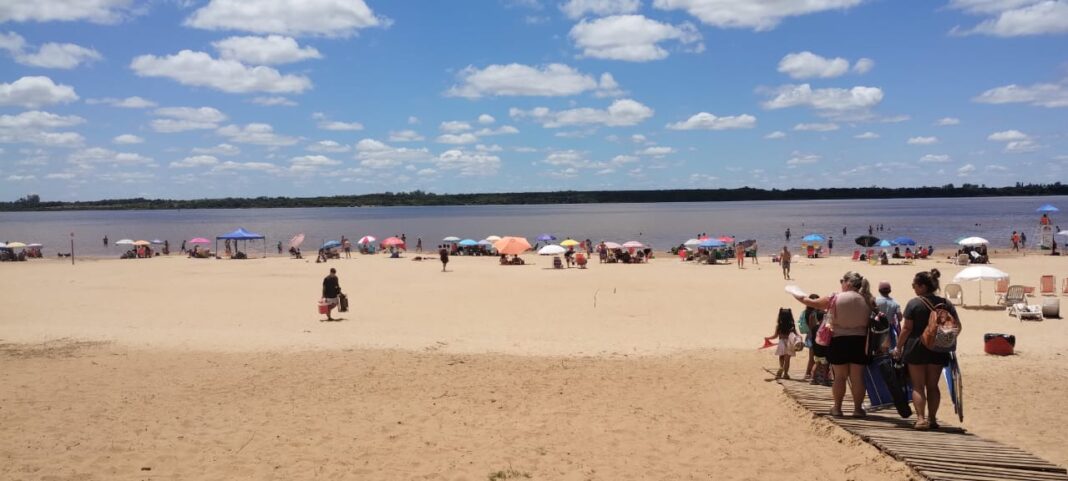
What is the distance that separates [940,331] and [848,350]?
35.7 inches

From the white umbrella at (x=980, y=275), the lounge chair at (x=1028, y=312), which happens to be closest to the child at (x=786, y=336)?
the white umbrella at (x=980, y=275)

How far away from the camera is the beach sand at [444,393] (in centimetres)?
696

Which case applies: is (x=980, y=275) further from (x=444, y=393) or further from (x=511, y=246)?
(x=511, y=246)

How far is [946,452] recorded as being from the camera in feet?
21.7

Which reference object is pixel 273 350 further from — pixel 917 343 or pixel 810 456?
pixel 917 343

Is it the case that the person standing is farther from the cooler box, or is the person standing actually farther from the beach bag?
the cooler box

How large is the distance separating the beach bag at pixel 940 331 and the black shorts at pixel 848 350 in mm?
623

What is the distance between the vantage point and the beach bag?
6.86 metres

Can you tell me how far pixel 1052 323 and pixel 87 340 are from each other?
64.8ft

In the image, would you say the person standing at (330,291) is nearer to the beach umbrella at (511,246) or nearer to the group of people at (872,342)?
the group of people at (872,342)

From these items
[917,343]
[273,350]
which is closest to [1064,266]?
[917,343]

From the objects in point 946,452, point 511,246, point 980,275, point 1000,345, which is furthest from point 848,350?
point 511,246

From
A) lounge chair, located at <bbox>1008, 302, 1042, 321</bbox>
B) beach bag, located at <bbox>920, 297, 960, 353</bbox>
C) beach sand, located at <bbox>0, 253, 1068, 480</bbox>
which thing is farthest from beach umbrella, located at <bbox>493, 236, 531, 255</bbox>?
beach bag, located at <bbox>920, 297, 960, 353</bbox>

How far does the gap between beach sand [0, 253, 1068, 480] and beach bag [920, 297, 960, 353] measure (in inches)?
47.1
